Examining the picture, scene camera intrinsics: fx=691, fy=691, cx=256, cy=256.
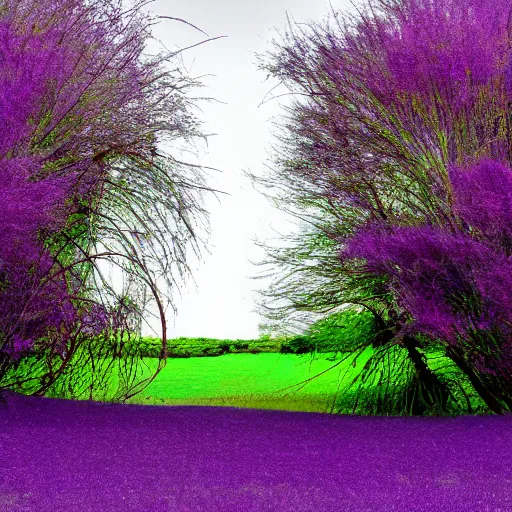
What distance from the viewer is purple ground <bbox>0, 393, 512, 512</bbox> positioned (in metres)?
3.01

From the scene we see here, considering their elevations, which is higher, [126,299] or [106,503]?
[126,299]

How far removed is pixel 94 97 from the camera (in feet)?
19.0

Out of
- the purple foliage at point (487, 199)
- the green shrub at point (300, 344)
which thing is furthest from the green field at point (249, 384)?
the purple foliage at point (487, 199)

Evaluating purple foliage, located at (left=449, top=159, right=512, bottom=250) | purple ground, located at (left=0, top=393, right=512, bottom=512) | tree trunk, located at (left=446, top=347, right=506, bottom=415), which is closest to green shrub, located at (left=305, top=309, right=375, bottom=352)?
tree trunk, located at (left=446, top=347, right=506, bottom=415)

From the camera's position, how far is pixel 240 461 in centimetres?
377

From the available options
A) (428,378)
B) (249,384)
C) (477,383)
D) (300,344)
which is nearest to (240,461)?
(477,383)

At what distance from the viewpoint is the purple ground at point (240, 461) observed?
3008 millimetres

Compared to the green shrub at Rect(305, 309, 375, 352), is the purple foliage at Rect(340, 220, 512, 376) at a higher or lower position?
higher

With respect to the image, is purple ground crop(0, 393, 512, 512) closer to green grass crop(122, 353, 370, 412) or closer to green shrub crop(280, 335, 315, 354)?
green grass crop(122, 353, 370, 412)

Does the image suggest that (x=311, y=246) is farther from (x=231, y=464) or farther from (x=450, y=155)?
(x=231, y=464)

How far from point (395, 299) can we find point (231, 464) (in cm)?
297

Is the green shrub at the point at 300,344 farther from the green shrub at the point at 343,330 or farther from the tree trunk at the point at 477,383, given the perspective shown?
the tree trunk at the point at 477,383

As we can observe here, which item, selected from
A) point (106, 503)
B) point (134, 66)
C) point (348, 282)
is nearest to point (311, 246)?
point (348, 282)

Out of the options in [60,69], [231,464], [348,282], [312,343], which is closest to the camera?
[231,464]
